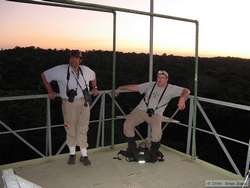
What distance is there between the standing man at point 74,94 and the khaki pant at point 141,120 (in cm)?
60

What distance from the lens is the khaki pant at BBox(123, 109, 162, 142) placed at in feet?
15.1

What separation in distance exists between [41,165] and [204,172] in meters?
1.90

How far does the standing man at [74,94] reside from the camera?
167 inches

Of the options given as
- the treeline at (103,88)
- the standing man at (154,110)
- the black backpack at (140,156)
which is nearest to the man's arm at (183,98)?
the standing man at (154,110)

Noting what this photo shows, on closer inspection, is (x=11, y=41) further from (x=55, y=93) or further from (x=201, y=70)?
(x=201, y=70)

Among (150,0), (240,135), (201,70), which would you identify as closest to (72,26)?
(150,0)

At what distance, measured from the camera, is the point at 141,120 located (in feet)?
15.7

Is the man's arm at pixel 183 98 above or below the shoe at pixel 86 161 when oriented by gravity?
above

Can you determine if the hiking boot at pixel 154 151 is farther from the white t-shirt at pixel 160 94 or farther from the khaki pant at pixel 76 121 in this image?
the khaki pant at pixel 76 121

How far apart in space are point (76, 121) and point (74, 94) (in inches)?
13.5

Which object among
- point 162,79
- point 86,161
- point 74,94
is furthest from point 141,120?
point 74,94

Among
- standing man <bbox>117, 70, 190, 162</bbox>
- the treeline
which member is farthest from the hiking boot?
the treeline

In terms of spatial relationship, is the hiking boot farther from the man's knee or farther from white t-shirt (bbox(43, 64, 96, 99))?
white t-shirt (bbox(43, 64, 96, 99))

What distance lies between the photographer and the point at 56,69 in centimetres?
424
